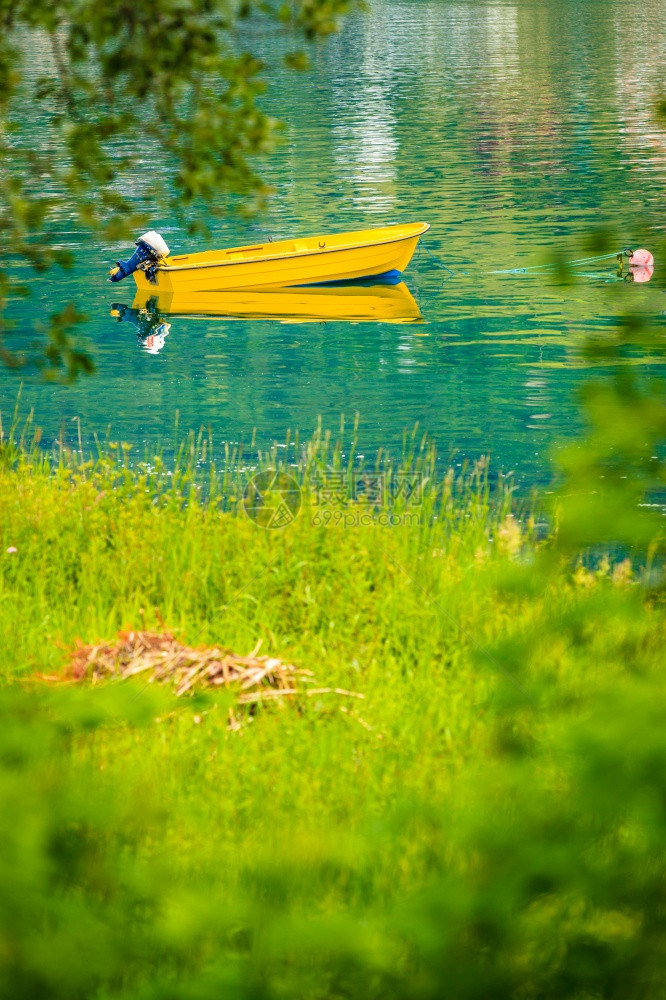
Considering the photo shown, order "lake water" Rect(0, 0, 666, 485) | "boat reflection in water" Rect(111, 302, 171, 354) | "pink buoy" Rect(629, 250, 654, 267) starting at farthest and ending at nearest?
"boat reflection in water" Rect(111, 302, 171, 354) → "lake water" Rect(0, 0, 666, 485) → "pink buoy" Rect(629, 250, 654, 267)

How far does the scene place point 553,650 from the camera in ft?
6.67

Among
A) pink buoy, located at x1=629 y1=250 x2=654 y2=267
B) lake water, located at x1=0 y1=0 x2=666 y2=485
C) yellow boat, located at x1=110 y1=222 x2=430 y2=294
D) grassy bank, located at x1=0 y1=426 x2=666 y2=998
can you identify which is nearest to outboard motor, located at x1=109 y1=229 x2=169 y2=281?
yellow boat, located at x1=110 y1=222 x2=430 y2=294

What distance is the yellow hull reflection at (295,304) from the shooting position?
81.5 ft

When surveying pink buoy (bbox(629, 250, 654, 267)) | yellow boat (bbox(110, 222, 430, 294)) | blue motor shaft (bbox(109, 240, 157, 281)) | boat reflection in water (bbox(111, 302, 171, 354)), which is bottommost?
boat reflection in water (bbox(111, 302, 171, 354))

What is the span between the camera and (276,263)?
25.5m

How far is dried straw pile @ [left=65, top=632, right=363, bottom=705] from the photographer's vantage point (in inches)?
240

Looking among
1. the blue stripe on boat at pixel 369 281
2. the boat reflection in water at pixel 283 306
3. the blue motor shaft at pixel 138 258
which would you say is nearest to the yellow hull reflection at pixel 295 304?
the boat reflection in water at pixel 283 306

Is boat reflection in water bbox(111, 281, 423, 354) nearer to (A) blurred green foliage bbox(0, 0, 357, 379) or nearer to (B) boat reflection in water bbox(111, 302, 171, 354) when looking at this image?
(B) boat reflection in water bbox(111, 302, 171, 354)

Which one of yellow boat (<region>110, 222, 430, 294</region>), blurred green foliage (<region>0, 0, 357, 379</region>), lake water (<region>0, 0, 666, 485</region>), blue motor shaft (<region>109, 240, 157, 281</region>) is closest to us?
blurred green foliage (<region>0, 0, 357, 379</region>)

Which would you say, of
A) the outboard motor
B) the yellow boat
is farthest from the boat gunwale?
the outboard motor

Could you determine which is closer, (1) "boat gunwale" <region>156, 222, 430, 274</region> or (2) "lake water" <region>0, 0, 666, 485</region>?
(2) "lake water" <region>0, 0, 666, 485</region>

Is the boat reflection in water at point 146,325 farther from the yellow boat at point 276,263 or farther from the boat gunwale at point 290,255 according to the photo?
the boat gunwale at point 290,255

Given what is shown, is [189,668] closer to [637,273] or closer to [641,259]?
[641,259]

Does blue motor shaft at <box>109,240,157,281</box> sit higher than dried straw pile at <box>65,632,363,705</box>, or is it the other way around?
dried straw pile at <box>65,632,363,705</box>
